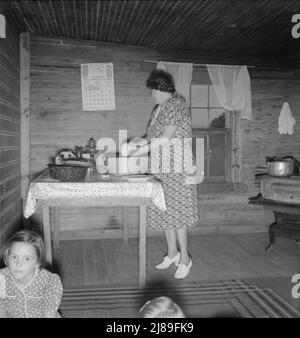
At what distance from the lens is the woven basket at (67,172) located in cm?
272

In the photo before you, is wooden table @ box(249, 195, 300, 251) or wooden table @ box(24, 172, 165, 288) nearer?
wooden table @ box(24, 172, 165, 288)

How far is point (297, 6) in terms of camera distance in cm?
339

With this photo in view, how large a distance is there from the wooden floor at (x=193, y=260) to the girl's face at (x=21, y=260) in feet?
3.65

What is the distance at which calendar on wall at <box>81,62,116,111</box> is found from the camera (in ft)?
15.2

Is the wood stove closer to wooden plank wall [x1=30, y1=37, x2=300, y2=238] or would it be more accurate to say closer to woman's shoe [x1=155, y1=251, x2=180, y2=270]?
wooden plank wall [x1=30, y1=37, x2=300, y2=238]

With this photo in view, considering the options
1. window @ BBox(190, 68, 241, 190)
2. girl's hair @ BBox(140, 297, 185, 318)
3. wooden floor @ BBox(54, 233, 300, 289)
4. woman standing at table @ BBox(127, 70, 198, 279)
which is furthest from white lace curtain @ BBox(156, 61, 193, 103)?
girl's hair @ BBox(140, 297, 185, 318)

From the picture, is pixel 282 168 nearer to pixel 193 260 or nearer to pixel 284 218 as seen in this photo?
pixel 284 218

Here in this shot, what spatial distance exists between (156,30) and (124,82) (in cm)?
89

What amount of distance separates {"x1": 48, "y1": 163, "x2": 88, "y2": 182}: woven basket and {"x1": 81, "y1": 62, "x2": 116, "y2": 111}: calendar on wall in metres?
2.06

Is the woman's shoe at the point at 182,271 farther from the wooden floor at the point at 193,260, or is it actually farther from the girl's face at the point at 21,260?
the girl's face at the point at 21,260

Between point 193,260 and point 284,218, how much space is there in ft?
3.82

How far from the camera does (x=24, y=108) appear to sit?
176 inches

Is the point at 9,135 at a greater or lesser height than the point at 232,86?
lesser

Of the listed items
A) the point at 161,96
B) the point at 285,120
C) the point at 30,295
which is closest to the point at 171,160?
the point at 161,96
